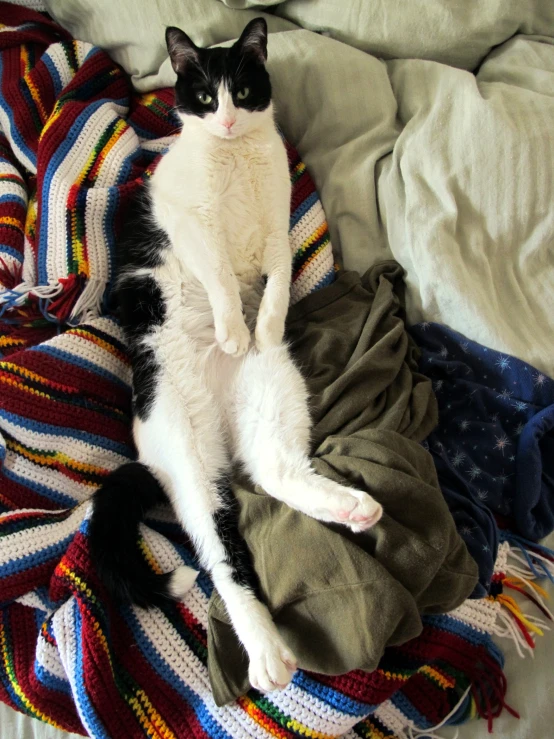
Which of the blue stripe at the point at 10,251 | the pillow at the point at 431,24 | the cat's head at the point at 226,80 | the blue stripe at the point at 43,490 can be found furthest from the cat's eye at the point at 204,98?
the blue stripe at the point at 43,490

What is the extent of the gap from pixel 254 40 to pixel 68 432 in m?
0.92

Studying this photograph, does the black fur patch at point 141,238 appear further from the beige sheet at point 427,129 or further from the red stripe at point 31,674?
the red stripe at point 31,674

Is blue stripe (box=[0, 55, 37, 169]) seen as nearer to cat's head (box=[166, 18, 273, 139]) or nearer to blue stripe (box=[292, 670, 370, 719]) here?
cat's head (box=[166, 18, 273, 139])

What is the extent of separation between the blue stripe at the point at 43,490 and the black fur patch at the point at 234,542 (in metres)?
0.31

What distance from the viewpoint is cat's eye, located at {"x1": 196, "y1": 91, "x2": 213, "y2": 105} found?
1.14m

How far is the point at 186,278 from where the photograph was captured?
111 centimetres

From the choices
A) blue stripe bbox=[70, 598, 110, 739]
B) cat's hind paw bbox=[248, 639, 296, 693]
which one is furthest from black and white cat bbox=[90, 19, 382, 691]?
blue stripe bbox=[70, 598, 110, 739]

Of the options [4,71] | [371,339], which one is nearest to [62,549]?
[371,339]

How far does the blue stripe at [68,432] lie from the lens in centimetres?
96

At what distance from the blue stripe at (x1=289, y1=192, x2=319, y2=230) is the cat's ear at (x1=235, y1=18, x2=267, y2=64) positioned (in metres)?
0.32

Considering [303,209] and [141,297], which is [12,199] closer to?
[141,297]

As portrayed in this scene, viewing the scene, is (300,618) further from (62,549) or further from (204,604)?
(62,549)

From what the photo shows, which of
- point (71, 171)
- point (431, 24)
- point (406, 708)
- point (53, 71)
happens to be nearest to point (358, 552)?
point (406, 708)

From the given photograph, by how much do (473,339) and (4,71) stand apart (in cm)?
134
